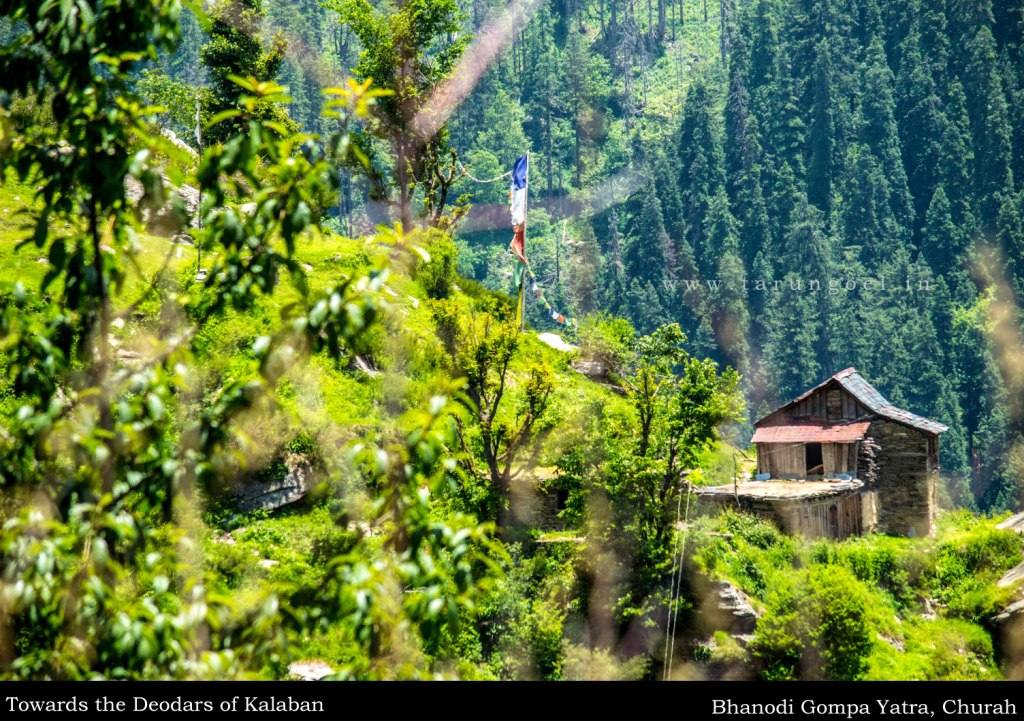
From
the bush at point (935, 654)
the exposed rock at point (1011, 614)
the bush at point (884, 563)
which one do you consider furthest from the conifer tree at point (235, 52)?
the exposed rock at point (1011, 614)

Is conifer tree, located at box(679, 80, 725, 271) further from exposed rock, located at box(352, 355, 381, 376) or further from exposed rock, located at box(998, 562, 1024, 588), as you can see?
exposed rock, located at box(352, 355, 381, 376)

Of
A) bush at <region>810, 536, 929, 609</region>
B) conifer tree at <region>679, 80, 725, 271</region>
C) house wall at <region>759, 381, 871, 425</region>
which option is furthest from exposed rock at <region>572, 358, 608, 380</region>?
conifer tree at <region>679, 80, 725, 271</region>

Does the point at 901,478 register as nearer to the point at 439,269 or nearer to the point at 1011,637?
the point at 1011,637

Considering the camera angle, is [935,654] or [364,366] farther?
[364,366]

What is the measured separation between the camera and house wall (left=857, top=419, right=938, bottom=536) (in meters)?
44.5

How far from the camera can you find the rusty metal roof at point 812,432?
45094mm

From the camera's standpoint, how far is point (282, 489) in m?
32.8

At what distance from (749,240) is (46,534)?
14849 centimetres

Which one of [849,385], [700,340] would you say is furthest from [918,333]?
[849,385]

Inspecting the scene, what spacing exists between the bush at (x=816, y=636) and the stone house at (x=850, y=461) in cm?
710

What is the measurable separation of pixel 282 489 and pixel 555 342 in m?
16.4

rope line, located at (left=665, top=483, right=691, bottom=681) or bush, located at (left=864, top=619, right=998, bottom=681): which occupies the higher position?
rope line, located at (left=665, top=483, right=691, bottom=681)

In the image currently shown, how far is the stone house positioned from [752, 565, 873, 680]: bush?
23.3 ft

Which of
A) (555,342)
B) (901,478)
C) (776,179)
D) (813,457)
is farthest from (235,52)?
(776,179)
